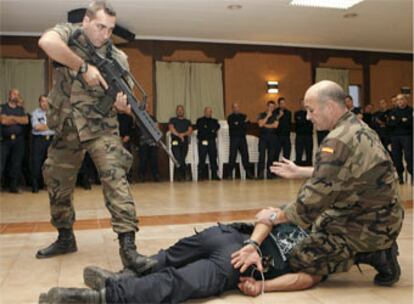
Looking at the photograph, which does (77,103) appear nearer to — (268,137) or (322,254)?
(322,254)

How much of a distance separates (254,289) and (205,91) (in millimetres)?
8138

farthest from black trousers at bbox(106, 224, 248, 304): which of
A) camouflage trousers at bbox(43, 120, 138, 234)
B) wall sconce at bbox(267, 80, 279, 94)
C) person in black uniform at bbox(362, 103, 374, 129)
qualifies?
wall sconce at bbox(267, 80, 279, 94)

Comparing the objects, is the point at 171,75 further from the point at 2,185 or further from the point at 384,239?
the point at 384,239

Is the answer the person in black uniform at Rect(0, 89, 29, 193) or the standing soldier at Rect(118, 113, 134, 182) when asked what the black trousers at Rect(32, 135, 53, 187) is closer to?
the person in black uniform at Rect(0, 89, 29, 193)

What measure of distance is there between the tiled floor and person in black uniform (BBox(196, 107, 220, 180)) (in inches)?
86.7

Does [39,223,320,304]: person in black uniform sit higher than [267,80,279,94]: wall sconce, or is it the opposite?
[267,80,279,94]: wall sconce

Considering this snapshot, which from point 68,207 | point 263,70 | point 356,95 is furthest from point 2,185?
point 356,95

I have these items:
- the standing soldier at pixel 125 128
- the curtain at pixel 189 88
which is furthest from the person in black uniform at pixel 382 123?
the standing soldier at pixel 125 128

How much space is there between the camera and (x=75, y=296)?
171 centimetres

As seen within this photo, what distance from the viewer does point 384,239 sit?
202cm

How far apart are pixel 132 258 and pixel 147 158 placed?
6.68m

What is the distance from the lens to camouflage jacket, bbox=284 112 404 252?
1.91 meters

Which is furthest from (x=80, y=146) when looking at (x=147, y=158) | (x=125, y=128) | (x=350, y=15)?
(x=350, y=15)

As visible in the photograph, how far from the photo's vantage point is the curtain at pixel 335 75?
1071 centimetres
